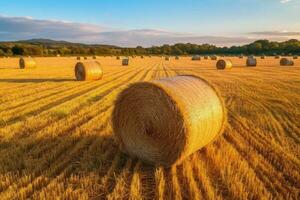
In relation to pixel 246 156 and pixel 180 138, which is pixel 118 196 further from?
pixel 246 156

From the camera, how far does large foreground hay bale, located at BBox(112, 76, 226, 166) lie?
602 centimetres

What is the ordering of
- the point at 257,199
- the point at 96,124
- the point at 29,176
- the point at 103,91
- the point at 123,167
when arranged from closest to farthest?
the point at 257,199 → the point at 29,176 → the point at 123,167 → the point at 96,124 → the point at 103,91

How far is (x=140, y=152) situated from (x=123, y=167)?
1.53 feet

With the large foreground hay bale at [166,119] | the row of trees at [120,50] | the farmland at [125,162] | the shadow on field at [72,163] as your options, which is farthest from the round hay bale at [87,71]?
the row of trees at [120,50]

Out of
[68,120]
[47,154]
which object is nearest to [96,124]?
[68,120]

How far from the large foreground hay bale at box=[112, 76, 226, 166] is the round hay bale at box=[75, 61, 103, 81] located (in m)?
13.2

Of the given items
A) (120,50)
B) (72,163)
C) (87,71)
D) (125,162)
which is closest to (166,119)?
(125,162)

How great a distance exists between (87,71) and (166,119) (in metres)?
14.2

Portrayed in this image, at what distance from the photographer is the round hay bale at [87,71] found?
1982cm

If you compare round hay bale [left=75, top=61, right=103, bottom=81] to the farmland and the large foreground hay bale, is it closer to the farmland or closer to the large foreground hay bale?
the farmland

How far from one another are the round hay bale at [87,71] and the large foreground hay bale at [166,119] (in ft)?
43.3

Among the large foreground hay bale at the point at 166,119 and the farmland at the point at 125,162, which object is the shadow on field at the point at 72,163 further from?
the large foreground hay bale at the point at 166,119

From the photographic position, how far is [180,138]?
595 centimetres

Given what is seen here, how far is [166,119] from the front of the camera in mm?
6133
